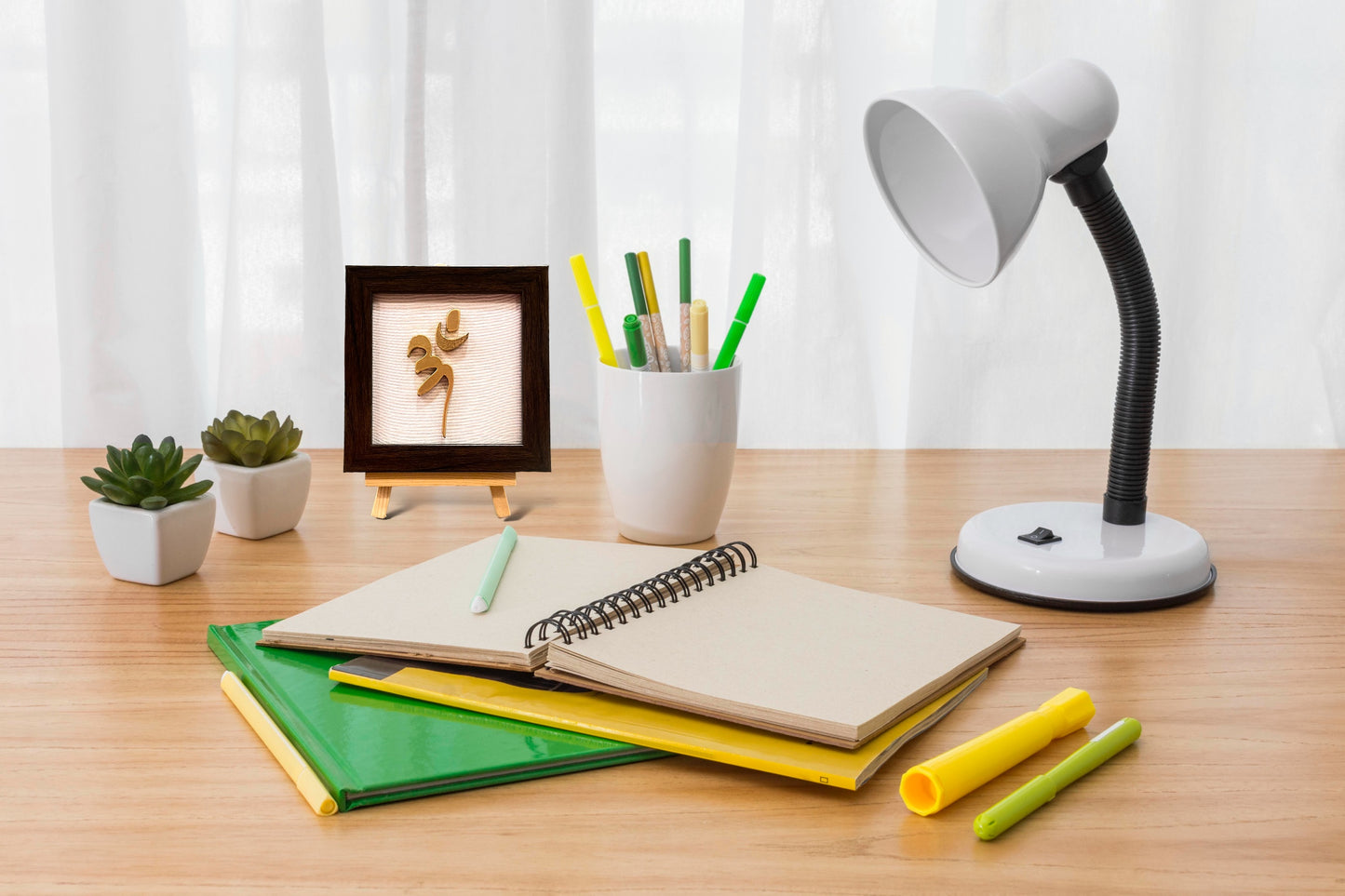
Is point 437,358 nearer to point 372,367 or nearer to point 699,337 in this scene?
point 372,367

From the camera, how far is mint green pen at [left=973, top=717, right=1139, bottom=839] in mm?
496

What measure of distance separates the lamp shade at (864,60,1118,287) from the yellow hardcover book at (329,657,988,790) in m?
0.28

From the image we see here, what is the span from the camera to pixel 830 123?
1.33 meters

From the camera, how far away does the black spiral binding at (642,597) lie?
0.64 m

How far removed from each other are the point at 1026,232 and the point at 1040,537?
249 millimetres

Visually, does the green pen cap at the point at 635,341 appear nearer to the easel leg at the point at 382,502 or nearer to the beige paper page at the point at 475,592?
the beige paper page at the point at 475,592

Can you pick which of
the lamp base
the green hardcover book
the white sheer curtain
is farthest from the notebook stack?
the white sheer curtain

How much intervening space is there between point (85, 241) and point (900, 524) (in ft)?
3.30

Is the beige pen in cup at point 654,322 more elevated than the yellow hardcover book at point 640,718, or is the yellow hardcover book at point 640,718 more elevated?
the beige pen in cup at point 654,322

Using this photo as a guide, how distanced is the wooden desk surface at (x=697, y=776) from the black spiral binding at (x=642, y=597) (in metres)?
0.10

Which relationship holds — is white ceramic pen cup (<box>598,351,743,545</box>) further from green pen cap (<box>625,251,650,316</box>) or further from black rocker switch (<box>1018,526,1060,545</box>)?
black rocker switch (<box>1018,526,1060,545</box>)

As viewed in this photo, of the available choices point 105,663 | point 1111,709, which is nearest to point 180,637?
point 105,663

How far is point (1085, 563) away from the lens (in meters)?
0.79

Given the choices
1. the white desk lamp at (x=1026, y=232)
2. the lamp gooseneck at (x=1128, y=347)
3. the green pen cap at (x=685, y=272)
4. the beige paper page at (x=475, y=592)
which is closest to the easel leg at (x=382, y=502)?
the beige paper page at (x=475, y=592)
